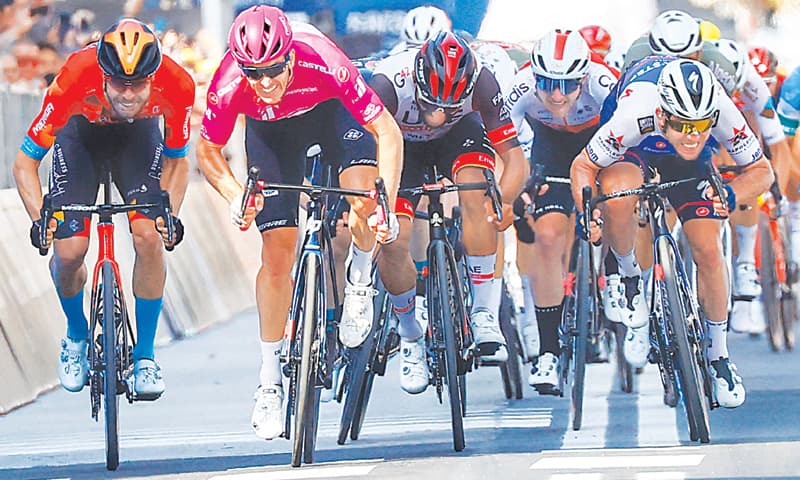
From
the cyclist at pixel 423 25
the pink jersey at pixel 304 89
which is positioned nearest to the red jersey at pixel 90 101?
the pink jersey at pixel 304 89

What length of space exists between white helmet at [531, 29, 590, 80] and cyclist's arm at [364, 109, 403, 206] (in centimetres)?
213

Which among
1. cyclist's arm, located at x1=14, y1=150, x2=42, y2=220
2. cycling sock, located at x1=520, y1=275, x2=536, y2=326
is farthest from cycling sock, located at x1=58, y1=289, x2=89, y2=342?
cycling sock, located at x1=520, y1=275, x2=536, y2=326

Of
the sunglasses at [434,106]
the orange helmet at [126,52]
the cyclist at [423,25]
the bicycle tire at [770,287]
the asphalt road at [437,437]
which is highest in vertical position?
the cyclist at [423,25]

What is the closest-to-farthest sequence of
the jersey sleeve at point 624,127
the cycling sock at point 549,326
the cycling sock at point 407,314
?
the jersey sleeve at point 624,127 → the cycling sock at point 407,314 → the cycling sock at point 549,326

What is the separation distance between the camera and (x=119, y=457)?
8.24 m

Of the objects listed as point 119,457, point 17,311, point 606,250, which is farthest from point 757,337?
point 119,457

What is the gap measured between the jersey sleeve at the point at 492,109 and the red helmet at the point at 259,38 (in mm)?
1528

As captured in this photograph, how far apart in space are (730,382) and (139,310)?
294cm

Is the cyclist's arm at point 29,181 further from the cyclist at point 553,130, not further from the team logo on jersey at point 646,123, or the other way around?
the team logo on jersey at point 646,123

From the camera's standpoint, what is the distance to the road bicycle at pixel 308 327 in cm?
750

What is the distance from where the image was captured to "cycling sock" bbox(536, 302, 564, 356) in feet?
32.4

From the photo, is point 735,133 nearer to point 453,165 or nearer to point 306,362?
point 453,165

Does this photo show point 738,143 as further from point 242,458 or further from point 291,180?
point 242,458

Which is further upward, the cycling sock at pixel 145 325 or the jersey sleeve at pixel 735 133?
the jersey sleeve at pixel 735 133
